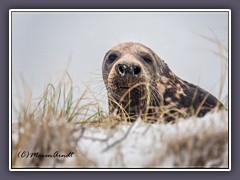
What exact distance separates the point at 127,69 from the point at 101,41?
1.47ft

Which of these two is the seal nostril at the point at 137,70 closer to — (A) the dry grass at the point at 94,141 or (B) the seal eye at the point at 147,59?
(B) the seal eye at the point at 147,59

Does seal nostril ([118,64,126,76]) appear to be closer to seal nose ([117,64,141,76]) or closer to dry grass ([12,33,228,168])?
seal nose ([117,64,141,76])

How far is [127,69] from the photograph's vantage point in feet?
13.2

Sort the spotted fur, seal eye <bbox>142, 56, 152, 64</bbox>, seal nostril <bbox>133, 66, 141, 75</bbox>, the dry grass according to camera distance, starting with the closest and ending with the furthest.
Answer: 1. the dry grass
2. the spotted fur
3. seal nostril <bbox>133, 66, 141, 75</bbox>
4. seal eye <bbox>142, 56, 152, 64</bbox>

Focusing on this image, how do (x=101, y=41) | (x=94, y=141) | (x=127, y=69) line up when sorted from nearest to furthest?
1. (x=94, y=141)
2. (x=127, y=69)
3. (x=101, y=41)

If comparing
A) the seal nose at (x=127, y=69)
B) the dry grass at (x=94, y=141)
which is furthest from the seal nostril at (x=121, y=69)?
the dry grass at (x=94, y=141)

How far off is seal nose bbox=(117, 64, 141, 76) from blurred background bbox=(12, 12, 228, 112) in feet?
0.90

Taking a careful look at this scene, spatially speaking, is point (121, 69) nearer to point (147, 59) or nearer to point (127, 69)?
point (127, 69)

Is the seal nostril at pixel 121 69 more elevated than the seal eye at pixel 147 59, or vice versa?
the seal eye at pixel 147 59

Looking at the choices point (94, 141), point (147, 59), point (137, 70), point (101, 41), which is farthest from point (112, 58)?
point (94, 141)

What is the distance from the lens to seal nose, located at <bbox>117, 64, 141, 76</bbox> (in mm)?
4027

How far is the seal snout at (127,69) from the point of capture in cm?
403

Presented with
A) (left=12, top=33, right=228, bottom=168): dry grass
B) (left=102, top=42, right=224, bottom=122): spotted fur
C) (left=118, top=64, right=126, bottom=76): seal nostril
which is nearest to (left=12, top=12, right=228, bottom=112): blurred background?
(left=102, top=42, right=224, bottom=122): spotted fur
